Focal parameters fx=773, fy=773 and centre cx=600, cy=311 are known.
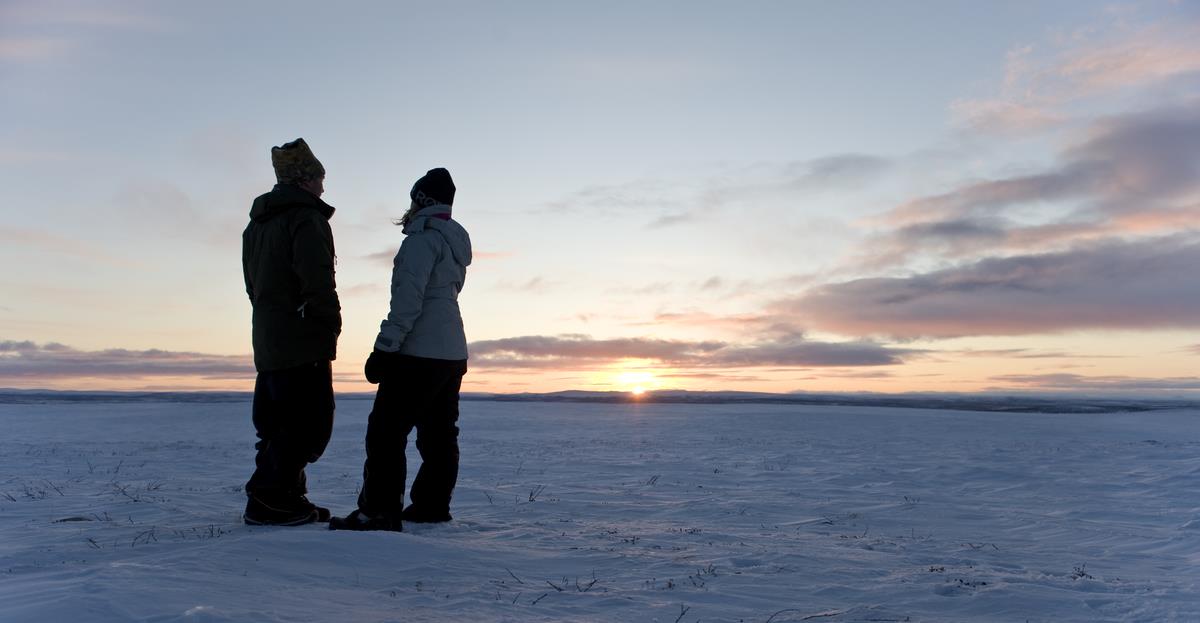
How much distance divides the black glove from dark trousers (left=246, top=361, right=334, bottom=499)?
0.43 metres

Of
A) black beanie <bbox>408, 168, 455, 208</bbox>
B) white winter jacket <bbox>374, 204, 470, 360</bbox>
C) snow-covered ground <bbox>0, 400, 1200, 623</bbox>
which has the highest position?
black beanie <bbox>408, 168, 455, 208</bbox>

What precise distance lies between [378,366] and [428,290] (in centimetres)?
65

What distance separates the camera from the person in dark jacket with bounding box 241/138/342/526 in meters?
5.43

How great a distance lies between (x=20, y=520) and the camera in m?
5.67

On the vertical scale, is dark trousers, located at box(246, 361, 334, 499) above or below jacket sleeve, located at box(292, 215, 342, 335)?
below

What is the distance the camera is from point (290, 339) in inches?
214

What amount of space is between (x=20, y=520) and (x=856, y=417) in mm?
24763

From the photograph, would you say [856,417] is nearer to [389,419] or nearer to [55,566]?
[389,419]

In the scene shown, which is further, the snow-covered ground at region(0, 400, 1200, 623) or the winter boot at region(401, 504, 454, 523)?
the winter boot at region(401, 504, 454, 523)

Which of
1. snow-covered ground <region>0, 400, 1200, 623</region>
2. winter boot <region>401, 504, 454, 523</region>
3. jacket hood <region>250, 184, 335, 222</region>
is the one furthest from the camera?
winter boot <region>401, 504, 454, 523</region>

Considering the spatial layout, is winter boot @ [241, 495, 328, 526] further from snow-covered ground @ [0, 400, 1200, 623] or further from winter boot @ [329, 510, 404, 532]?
winter boot @ [329, 510, 404, 532]

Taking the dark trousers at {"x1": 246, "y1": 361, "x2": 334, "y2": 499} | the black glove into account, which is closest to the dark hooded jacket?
the dark trousers at {"x1": 246, "y1": 361, "x2": 334, "y2": 499}

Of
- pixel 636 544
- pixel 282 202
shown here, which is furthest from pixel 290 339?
pixel 636 544

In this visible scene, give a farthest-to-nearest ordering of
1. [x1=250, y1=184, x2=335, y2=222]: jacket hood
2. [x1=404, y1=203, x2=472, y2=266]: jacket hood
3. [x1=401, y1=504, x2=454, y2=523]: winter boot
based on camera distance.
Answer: [x1=401, y1=504, x2=454, y2=523]: winter boot
[x1=404, y1=203, x2=472, y2=266]: jacket hood
[x1=250, y1=184, x2=335, y2=222]: jacket hood
